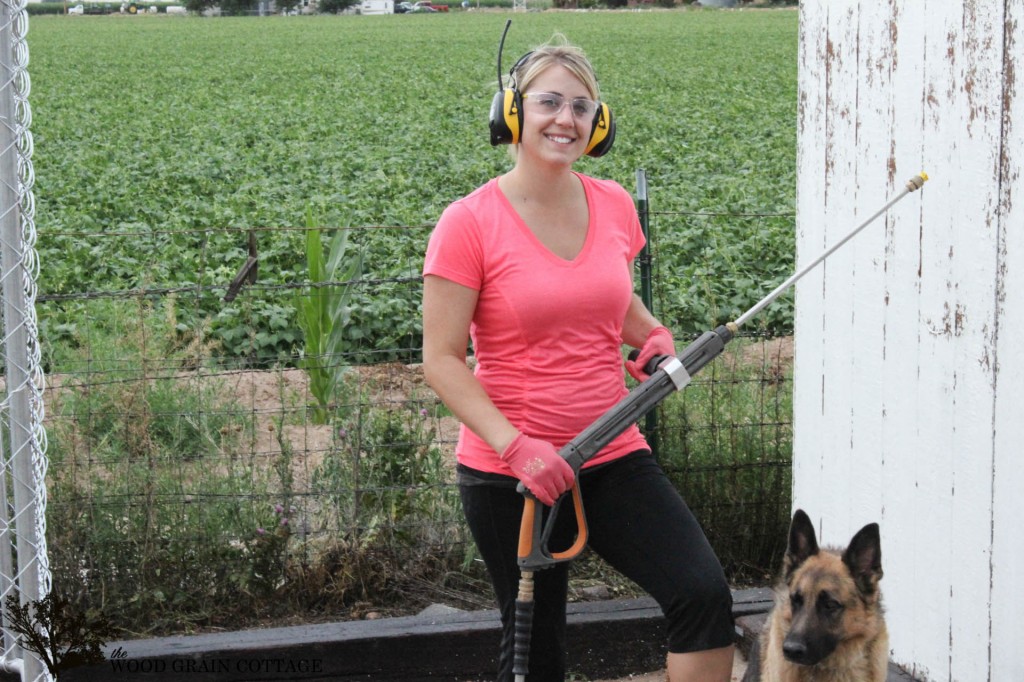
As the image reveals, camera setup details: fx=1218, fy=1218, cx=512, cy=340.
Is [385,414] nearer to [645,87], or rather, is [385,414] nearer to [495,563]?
[495,563]

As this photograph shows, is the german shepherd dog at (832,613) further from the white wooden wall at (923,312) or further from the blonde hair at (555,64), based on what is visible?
the blonde hair at (555,64)

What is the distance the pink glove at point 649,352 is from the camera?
3391 millimetres

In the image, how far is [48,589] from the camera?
4250mm

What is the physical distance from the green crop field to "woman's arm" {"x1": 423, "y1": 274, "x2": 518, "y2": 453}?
2.34ft

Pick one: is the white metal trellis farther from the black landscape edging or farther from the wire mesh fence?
the wire mesh fence

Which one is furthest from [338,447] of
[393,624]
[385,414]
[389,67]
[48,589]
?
[389,67]

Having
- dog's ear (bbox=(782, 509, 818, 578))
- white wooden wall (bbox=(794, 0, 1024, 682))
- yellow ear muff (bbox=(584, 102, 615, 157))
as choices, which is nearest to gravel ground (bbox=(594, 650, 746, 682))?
white wooden wall (bbox=(794, 0, 1024, 682))

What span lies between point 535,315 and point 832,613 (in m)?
1.14

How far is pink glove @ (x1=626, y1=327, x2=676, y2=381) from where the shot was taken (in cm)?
339

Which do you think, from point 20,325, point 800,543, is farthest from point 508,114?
point 20,325

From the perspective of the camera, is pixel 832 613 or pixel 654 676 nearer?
pixel 832 613

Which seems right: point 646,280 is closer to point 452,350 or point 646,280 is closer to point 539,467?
point 452,350

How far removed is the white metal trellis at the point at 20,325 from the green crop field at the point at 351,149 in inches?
59.7

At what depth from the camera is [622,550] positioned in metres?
3.30
